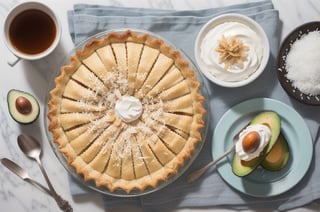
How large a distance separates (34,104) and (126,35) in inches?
17.6

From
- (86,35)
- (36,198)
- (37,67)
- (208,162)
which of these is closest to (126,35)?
(86,35)

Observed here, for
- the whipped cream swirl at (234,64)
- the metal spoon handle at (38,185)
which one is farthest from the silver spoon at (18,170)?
the whipped cream swirl at (234,64)

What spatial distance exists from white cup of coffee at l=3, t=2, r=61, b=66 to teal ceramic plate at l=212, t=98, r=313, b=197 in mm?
719

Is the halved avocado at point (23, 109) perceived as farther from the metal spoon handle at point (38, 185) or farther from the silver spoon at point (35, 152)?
the metal spoon handle at point (38, 185)

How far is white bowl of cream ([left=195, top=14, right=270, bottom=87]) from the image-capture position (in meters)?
2.03

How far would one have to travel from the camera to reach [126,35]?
6.55 feet

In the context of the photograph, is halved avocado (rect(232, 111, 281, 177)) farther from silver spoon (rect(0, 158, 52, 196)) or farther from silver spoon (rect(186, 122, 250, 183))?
silver spoon (rect(0, 158, 52, 196))

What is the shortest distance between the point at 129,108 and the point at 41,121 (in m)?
0.39

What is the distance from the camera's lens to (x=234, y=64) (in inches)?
80.0

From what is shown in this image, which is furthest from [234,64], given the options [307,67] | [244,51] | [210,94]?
[307,67]

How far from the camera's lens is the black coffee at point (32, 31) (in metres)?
2.01

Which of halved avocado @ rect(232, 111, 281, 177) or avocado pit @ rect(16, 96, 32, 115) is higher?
avocado pit @ rect(16, 96, 32, 115)

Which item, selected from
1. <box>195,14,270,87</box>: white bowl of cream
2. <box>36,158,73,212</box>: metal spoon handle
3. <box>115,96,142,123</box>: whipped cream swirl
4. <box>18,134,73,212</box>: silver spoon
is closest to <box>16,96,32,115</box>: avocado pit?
<box>18,134,73,212</box>: silver spoon

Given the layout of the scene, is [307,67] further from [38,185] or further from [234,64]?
[38,185]
